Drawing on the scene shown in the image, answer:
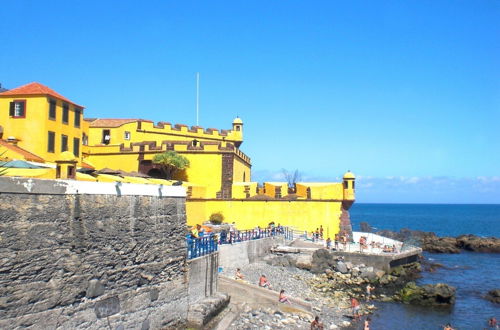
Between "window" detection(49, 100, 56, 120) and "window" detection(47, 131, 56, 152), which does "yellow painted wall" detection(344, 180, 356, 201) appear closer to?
"window" detection(47, 131, 56, 152)

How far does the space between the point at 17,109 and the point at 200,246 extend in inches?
542

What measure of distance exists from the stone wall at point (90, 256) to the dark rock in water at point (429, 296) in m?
13.9

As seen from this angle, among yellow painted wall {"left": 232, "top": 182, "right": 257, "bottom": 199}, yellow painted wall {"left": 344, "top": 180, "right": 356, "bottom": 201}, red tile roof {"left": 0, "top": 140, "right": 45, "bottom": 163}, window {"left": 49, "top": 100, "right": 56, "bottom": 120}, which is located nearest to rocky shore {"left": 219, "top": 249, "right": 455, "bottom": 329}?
yellow painted wall {"left": 344, "top": 180, "right": 356, "bottom": 201}

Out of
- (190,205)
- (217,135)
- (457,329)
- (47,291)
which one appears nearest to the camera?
(47,291)

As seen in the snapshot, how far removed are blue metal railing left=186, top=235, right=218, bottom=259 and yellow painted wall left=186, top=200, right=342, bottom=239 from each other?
14561mm

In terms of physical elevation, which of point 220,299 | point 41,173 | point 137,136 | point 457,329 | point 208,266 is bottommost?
point 457,329

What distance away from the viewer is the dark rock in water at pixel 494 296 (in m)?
25.2

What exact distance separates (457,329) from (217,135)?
74.5ft

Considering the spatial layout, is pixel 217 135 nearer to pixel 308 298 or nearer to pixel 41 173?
pixel 308 298

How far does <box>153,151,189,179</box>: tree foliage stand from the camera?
102 ft

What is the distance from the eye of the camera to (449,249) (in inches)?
1916

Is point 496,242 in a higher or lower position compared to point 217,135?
lower

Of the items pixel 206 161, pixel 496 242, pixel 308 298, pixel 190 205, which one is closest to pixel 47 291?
pixel 308 298

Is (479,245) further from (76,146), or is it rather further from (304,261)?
(76,146)
